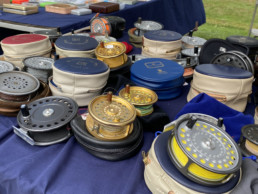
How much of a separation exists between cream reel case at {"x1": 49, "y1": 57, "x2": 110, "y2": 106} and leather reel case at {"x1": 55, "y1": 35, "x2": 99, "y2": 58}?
0.58ft

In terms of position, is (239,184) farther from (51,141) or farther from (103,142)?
(51,141)

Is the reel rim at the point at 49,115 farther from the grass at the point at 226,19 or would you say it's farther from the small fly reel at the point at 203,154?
the grass at the point at 226,19

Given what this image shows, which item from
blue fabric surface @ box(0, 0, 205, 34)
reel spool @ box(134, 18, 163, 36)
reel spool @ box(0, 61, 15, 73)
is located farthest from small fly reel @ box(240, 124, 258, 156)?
blue fabric surface @ box(0, 0, 205, 34)

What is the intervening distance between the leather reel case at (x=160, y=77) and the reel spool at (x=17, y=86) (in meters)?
0.58

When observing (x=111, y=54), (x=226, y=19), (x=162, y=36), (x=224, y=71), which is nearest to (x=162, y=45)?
(x=162, y=36)

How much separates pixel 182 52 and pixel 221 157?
1219mm

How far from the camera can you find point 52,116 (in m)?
1.00

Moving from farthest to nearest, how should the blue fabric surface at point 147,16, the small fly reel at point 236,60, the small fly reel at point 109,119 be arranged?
the blue fabric surface at point 147,16 → the small fly reel at point 236,60 → the small fly reel at point 109,119

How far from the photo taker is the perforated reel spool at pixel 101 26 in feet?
7.10

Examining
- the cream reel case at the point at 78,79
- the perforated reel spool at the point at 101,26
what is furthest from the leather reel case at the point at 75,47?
the perforated reel spool at the point at 101,26

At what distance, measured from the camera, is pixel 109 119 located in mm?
876

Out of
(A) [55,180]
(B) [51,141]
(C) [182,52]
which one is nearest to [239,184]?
(A) [55,180]

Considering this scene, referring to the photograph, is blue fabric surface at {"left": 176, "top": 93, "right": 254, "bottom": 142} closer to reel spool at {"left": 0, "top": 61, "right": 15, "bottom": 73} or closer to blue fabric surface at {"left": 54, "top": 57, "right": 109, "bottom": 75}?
blue fabric surface at {"left": 54, "top": 57, "right": 109, "bottom": 75}

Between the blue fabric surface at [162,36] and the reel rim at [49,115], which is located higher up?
the blue fabric surface at [162,36]
